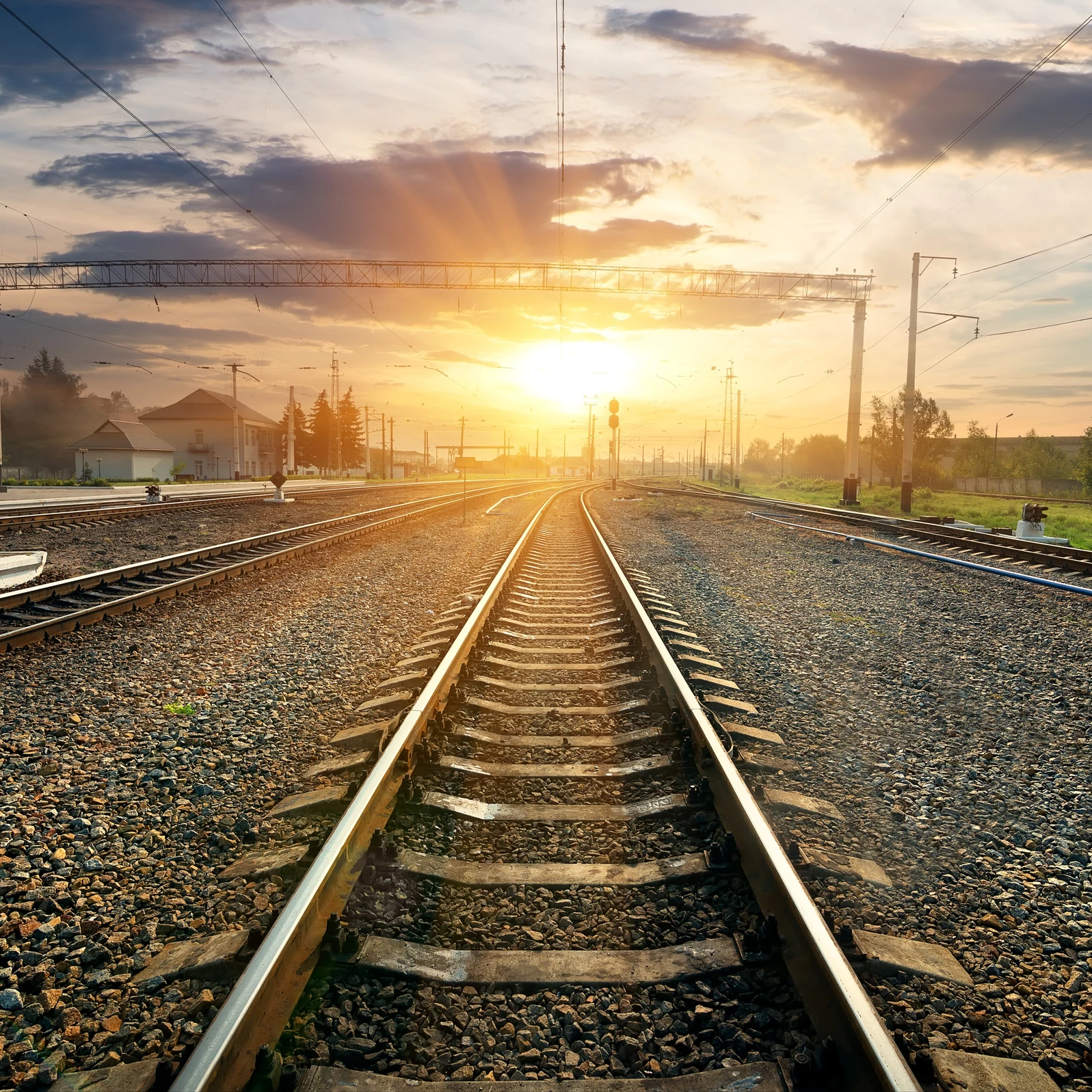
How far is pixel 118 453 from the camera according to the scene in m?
68.5

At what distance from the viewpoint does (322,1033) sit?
210 cm

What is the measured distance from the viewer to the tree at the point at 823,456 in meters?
148

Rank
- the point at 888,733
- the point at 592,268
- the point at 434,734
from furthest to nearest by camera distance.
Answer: the point at 592,268, the point at 888,733, the point at 434,734

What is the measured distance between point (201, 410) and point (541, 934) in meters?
106

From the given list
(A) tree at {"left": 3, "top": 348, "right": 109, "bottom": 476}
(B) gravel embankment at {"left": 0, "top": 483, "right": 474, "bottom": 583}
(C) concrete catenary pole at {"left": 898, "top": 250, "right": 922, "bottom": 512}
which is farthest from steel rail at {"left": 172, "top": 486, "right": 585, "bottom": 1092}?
(A) tree at {"left": 3, "top": 348, "right": 109, "bottom": 476}

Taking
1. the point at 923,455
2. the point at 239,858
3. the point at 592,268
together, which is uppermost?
the point at 592,268

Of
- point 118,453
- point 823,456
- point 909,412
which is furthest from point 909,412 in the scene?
point 823,456

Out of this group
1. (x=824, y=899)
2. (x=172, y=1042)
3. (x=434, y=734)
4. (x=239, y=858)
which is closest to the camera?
(x=172, y=1042)

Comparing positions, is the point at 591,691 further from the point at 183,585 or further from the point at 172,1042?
the point at 183,585

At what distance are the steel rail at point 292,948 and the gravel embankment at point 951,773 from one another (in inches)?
65.1

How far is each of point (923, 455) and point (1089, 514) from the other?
52226mm

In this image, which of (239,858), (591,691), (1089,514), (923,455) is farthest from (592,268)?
(923,455)

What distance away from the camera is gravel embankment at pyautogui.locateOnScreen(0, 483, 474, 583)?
12.7 meters

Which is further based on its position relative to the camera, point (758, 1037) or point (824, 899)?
point (824, 899)
